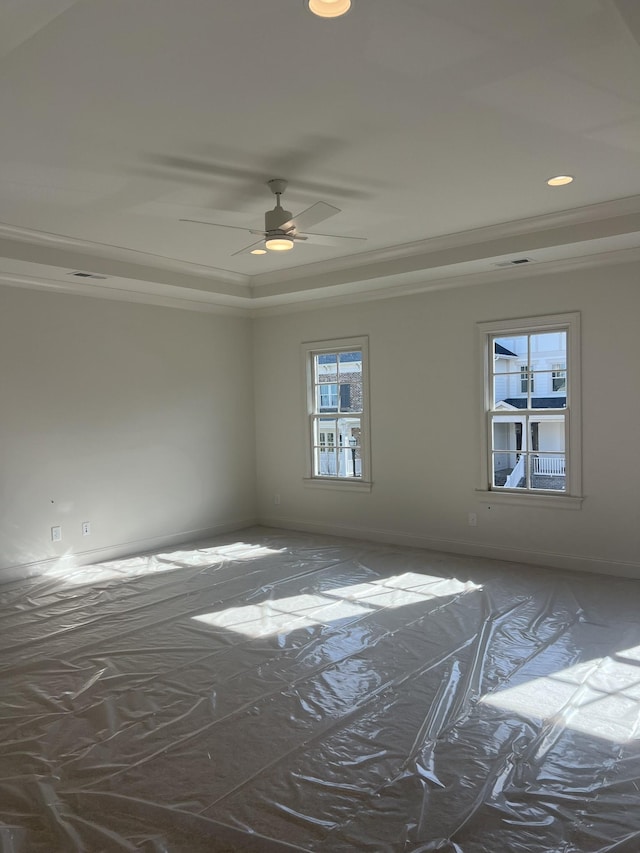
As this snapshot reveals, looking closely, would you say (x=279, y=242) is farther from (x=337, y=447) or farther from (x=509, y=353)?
(x=337, y=447)

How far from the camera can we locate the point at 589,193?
159 inches

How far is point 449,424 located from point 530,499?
101cm

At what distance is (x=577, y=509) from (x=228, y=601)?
9.76 feet

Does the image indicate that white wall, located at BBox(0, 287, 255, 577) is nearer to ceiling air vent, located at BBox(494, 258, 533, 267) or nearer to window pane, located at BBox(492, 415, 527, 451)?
window pane, located at BBox(492, 415, 527, 451)

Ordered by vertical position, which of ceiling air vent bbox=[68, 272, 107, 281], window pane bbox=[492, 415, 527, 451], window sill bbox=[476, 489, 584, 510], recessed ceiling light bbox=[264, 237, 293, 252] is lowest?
window sill bbox=[476, 489, 584, 510]

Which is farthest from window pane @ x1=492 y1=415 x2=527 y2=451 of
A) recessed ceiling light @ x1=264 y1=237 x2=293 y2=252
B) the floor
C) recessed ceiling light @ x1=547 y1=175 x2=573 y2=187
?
recessed ceiling light @ x1=264 y1=237 x2=293 y2=252

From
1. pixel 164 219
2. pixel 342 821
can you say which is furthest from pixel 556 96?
pixel 342 821

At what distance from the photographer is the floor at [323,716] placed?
2113 mm

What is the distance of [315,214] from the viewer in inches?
134

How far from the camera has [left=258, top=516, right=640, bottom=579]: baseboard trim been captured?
16.3 feet

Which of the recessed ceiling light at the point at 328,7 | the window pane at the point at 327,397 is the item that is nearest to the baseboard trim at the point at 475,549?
the window pane at the point at 327,397

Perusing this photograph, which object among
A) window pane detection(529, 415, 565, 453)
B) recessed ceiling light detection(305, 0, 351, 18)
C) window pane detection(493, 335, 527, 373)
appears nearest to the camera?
recessed ceiling light detection(305, 0, 351, 18)

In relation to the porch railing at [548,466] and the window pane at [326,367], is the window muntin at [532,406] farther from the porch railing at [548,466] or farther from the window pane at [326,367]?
the window pane at [326,367]

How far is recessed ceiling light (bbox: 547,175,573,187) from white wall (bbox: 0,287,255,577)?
397 cm
